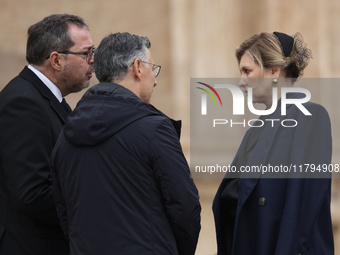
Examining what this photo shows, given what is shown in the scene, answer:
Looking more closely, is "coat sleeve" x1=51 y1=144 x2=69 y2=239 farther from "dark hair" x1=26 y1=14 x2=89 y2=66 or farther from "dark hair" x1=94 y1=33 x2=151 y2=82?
"dark hair" x1=26 y1=14 x2=89 y2=66

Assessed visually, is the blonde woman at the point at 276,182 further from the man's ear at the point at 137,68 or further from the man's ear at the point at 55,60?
the man's ear at the point at 55,60

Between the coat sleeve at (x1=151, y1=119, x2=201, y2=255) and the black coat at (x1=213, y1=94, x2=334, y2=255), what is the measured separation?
34 cm

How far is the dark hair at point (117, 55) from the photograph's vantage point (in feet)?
9.64

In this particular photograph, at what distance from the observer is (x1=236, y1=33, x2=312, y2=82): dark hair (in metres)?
3.19

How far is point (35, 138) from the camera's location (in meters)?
3.18

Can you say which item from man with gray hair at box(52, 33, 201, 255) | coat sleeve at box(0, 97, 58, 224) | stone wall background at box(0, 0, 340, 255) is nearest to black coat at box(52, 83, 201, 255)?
man with gray hair at box(52, 33, 201, 255)

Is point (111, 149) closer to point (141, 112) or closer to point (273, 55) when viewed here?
point (141, 112)

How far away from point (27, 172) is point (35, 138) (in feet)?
0.53

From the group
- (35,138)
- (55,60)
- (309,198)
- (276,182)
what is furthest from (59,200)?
(309,198)

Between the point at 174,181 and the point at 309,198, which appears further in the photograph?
the point at 309,198

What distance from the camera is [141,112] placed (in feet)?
9.24

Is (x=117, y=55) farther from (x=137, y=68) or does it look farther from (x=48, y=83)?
(x=48, y=83)

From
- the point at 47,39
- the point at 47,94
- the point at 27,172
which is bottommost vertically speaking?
the point at 27,172

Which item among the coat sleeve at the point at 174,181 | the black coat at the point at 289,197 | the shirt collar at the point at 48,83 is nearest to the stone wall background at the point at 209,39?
Result: the shirt collar at the point at 48,83
